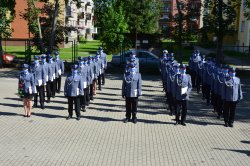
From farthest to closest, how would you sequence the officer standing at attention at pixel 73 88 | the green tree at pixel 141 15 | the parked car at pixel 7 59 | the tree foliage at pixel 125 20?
the green tree at pixel 141 15
the tree foliage at pixel 125 20
the parked car at pixel 7 59
the officer standing at attention at pixel 73 88

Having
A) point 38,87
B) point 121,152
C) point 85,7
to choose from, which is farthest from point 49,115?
point 85,7

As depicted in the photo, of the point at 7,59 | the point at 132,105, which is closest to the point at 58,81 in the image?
the point at 132,105

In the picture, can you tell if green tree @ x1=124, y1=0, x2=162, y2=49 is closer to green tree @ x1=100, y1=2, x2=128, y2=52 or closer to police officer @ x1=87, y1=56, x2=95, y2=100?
green tree @ x1=100, y1=2, x2=128, y2=52

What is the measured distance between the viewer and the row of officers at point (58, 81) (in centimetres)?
1315

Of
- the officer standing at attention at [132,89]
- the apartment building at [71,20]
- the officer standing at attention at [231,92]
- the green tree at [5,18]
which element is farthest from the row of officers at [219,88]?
the apartment building at [71,20]

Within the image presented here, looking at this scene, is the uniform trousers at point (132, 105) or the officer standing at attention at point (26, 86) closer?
the uniform trousers at point (132, 105)

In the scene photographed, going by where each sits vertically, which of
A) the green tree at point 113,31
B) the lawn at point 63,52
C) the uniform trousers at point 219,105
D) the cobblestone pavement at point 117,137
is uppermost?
the green tree at point 113,31

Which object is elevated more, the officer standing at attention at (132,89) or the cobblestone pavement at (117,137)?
the officer standing at attention at (132,89)

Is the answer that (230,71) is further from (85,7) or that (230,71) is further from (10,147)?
(85,7)

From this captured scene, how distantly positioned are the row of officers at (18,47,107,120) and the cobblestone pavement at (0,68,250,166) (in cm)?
52

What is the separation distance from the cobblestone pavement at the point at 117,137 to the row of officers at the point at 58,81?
0.52m

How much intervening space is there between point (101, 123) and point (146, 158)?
3.77 meters

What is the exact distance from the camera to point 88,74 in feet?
50.5

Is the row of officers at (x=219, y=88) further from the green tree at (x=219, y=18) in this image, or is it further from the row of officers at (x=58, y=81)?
the green tree at (x=219, y=18)
